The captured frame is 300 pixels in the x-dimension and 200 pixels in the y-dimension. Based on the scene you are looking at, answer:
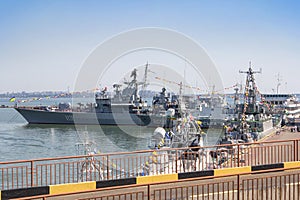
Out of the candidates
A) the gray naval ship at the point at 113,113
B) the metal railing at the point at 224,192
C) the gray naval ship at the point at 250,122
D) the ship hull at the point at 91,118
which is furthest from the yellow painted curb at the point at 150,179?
the ship hull at the point at 91,118

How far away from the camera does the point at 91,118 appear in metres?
61.8

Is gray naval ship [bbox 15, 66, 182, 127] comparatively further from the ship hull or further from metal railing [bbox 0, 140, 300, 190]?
metal railing [bbox 0, 140, 300, 190]

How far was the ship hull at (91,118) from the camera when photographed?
60000 mm

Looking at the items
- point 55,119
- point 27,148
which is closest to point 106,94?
point 55,119

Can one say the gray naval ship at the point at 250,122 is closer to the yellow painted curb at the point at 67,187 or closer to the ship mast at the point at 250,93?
the ship mast at the point at 250,93

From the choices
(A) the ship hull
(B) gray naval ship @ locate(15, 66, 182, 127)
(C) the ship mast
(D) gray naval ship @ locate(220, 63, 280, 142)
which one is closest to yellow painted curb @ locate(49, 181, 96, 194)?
(D) gray naval ship @ locate(220, 63, 280, 142)

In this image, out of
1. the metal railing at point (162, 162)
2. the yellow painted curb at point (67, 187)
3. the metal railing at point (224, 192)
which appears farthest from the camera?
the metal railing at point (162, 162)

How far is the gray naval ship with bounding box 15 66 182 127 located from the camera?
60.2 metres

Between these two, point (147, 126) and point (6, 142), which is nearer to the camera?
point (6, 142)

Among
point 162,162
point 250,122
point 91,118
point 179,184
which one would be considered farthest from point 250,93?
point 91,118

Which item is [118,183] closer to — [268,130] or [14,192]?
[14,192]

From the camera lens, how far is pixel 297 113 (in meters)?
54.7

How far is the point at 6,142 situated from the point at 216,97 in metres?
67.6

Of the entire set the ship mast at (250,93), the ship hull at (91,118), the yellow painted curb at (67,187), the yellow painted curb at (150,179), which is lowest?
the ship hull at (91,118)
